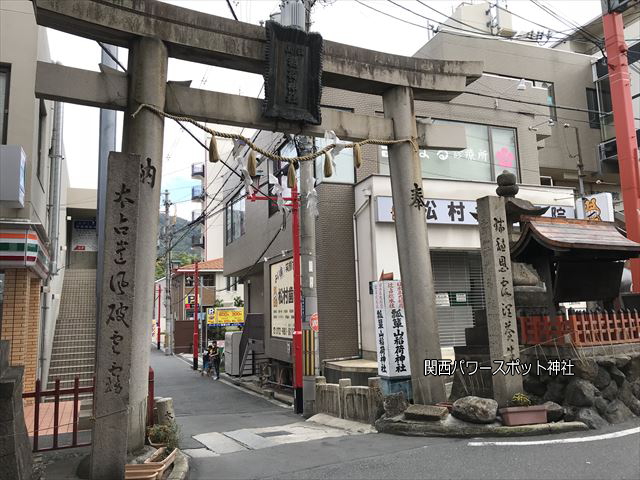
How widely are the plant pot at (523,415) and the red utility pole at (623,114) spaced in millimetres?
10522

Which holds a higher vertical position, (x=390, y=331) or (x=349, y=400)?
(x=390, y=331)

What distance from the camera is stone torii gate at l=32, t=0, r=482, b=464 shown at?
7555 millimetres

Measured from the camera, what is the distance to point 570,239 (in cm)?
908

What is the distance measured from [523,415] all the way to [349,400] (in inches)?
197

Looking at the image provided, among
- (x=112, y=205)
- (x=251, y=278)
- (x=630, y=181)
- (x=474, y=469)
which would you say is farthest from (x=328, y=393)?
(x=251, y=278)

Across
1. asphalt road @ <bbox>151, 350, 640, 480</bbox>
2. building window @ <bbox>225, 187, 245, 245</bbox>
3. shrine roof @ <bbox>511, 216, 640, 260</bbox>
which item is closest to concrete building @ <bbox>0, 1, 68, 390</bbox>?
asphalt road @ <bbox>151, 350, 640, 480</bbox>

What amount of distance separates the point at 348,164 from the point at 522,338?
10.4m

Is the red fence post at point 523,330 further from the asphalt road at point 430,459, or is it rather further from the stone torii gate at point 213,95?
the asphalt road at point 430,459

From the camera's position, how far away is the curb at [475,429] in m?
8.01

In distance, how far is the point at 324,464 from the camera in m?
7.25

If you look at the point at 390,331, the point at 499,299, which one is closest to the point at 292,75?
the point at 499,299

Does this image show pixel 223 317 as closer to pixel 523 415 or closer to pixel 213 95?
pixel 213 95

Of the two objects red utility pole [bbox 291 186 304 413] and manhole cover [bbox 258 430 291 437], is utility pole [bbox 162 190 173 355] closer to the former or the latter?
red utility pole [bbox 291 186 304 413]

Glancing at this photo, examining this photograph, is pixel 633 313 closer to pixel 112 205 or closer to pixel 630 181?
pixel 630 181
